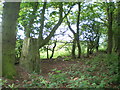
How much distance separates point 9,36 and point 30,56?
1.69 m

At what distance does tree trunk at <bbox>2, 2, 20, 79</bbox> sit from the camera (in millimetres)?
4598

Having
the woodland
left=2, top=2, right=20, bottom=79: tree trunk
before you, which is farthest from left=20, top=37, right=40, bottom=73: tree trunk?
left=2, top=2, right=20, bottom=79: tree trunk

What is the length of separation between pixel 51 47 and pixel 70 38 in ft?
5.54

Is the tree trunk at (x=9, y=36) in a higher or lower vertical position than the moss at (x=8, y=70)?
higher

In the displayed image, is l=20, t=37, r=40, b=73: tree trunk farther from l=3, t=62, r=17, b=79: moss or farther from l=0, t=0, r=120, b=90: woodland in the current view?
l=3, t=62, r=17, b=79: moss

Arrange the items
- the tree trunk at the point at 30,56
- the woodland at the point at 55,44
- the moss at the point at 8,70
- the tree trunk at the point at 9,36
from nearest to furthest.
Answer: the woodland at the point at 55,44
the moss at the point at 8,70
the tree trunk at the point at 9,36
the tree trunk at the point at 30,56

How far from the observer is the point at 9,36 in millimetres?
4684

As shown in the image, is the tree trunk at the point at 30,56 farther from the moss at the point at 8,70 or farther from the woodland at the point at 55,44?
the moss at the point at 8,70

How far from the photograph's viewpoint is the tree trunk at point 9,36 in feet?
15.1

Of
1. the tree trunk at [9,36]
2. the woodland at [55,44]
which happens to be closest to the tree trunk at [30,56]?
the woodland at [55,44]

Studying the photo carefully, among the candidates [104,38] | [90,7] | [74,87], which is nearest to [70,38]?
[90,7]

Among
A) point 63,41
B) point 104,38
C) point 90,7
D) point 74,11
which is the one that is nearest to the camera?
point 90,7

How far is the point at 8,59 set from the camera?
4.70 m

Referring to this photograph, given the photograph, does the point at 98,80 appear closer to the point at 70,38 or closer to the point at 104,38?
the point at 70,38
